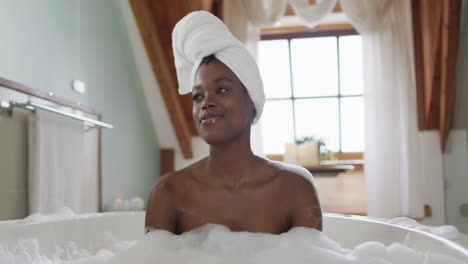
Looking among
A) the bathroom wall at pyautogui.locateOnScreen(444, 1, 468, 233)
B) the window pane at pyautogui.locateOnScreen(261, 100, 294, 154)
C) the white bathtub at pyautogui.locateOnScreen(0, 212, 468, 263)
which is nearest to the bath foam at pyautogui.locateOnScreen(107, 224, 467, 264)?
the white bathtub at pyautogui.locateOnScreen(0, 212, 468, 263)

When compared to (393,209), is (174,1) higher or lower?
higher

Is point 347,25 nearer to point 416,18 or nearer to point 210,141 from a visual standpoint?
point 416,18

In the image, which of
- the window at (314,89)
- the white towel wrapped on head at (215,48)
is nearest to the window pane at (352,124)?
the window at (314,89)

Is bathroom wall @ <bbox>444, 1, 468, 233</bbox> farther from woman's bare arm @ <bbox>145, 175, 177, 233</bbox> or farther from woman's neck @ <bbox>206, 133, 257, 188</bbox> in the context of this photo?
woman's bare arm @ <bbox>145, 175, 177, 233</bbox>

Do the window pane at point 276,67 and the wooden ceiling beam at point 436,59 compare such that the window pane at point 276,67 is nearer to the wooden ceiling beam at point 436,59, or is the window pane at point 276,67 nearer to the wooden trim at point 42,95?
the wooden ceiling beam at point 436,59

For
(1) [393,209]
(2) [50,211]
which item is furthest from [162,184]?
(1) [393,209]

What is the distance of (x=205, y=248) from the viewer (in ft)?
2.85

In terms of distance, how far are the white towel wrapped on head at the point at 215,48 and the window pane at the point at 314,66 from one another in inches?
123

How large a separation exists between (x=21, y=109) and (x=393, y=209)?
2750 mm

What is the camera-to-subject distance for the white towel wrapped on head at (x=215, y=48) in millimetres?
891

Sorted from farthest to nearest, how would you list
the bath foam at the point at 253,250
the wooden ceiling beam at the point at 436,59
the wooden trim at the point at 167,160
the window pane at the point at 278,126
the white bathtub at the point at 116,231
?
the window pane at the point at 278,126, the wooden trim at the point at 167,160, the wooden ceiling beam at the point at 436,59, the white bathtub at the point at 116,231, the bath foam at the point at 253,250

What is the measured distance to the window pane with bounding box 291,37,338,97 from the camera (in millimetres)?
3939

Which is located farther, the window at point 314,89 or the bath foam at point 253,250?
the window at point 314,89

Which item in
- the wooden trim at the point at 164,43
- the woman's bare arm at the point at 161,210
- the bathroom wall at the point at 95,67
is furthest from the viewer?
the wooden trim at the point at 164,43
